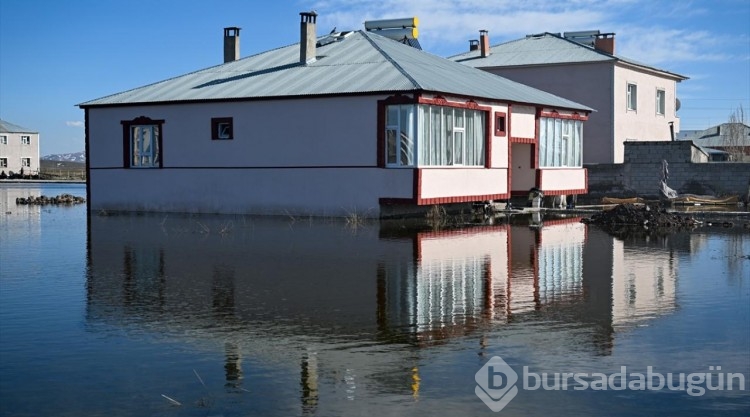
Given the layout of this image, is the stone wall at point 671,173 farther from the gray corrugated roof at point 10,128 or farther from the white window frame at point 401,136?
the gray corrugated roof at point 10,128

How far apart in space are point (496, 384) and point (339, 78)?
2230 cm

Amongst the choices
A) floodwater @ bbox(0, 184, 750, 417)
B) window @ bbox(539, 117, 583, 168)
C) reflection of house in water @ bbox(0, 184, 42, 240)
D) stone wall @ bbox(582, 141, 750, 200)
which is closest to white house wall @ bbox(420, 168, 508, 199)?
window @ bbox(539, 117, 583, 168)

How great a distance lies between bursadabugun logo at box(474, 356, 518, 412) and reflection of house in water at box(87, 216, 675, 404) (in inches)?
20.7

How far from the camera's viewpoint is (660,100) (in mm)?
50156

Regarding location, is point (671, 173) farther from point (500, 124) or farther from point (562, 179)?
point (500, 124)

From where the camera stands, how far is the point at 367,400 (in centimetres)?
680

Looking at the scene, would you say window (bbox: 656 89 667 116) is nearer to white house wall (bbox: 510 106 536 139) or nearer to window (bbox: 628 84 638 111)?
→ window (bbox: 628 84 638 111)

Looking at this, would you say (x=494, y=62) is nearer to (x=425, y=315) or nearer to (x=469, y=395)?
(x=425, y=315)

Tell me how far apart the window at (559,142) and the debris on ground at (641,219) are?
7937 millimetres

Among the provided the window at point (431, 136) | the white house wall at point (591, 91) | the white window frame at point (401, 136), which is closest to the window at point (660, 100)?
the white house wall at point (591, 91)

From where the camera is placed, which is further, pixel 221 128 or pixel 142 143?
pixel 142 143

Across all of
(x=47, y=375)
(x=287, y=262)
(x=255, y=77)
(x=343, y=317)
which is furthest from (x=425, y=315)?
(x=255, y=77)

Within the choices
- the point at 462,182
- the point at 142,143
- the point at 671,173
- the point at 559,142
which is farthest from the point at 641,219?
the point at 142,143

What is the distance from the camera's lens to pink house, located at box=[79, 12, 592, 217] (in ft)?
87.4
